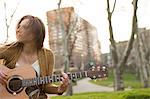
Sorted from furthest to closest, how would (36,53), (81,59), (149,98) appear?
1. (81,59)
2. (149,98)
3. (36,53)

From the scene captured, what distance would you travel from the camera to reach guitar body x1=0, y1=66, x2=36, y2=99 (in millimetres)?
3458

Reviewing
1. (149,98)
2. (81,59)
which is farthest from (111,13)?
(81,59)

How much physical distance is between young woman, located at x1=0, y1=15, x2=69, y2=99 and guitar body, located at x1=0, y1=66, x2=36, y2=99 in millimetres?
24

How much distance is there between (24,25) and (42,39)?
0.70 ft

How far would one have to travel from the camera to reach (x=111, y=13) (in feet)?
64.5

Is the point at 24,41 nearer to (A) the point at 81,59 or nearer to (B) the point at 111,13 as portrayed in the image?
(B) the point at 111,13

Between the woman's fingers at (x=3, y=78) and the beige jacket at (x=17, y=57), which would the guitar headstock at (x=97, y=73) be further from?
the woman's fingers at (x=3, y=78)

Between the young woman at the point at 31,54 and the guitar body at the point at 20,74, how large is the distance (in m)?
0.02

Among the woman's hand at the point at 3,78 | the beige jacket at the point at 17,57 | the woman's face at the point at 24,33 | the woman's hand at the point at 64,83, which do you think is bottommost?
the woman's hand at the point at 64,83

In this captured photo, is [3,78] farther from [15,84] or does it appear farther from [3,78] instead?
[15,84]

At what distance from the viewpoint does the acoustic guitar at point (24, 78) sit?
3471 mm

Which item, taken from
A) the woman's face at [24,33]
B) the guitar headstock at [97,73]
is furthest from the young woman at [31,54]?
the guitar headstock at [97,73]

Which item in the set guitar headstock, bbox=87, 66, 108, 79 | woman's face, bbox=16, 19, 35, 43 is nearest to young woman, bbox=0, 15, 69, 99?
woman's face, bbox=16, 19, 35, 43

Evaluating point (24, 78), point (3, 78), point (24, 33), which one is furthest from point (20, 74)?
point (24, 33)
